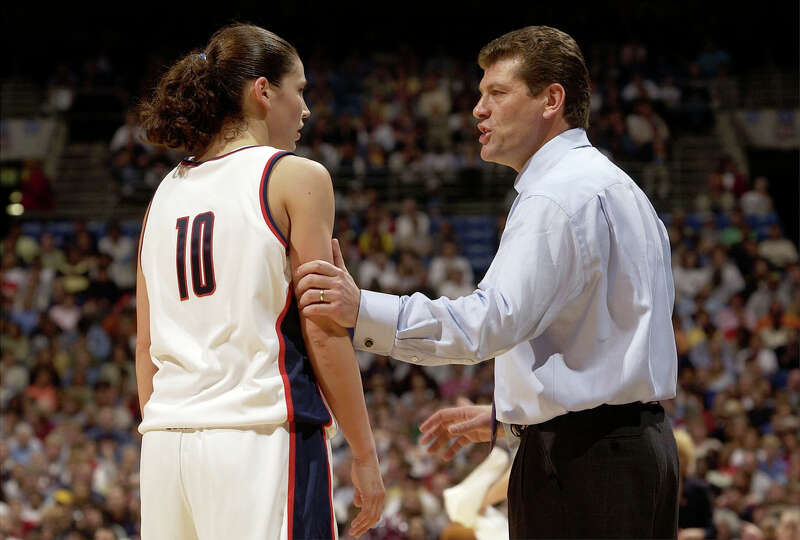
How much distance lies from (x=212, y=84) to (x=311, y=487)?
108 cm

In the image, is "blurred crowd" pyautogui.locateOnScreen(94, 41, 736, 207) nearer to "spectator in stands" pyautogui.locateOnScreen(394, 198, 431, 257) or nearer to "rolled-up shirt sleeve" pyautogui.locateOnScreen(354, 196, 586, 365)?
"spectator in stands" pyautogui.locateOnScreen(394, 198, 431, 257)

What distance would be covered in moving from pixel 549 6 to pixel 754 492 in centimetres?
1106

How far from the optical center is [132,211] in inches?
552

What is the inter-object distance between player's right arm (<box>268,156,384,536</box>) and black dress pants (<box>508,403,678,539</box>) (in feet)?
1.52

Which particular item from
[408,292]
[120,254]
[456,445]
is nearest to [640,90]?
[408,292]

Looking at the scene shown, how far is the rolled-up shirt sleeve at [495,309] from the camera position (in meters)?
2.57

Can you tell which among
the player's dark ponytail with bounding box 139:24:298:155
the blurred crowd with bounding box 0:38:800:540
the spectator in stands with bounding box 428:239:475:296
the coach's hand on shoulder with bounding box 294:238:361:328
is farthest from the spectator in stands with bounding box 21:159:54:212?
the coach's hand on shoulder with bounding box 294:238:361:328

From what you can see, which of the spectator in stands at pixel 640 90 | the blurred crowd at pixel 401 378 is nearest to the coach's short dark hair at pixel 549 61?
the blurred crowd at pixel 401 378

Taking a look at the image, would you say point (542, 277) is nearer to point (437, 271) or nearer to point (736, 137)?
point (437, 271)

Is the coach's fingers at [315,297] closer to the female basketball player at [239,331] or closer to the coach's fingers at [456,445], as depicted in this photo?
the female basketball player at [239,331]

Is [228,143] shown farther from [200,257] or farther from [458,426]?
[458,426]

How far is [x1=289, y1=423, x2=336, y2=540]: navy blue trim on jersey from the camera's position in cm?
242

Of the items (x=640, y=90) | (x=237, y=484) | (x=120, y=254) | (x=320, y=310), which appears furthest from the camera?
(x=640, y=90)

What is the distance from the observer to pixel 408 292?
36.8 ft
